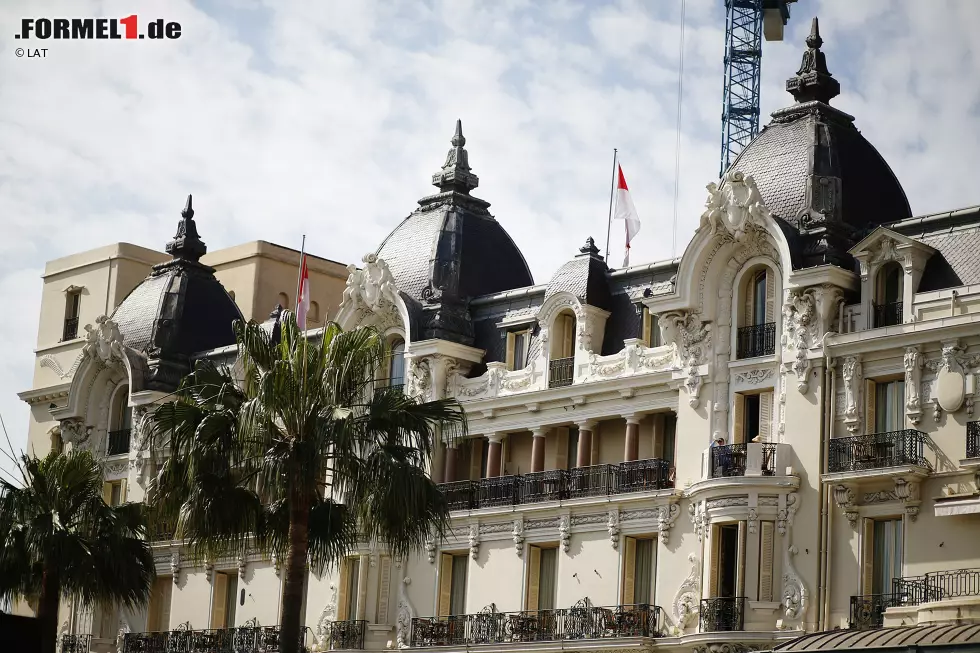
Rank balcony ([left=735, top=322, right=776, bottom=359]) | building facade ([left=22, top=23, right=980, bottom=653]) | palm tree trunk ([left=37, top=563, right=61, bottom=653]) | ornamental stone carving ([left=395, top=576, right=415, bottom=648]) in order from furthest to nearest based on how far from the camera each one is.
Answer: ornamental stone carving ([left=395, top=576, right=415, bottom=648]), balcony ([left=735, top=322, right=776, bottom=359]), palm tree trunk ([left=37, top=563, right=61, bottom=653]), building facade ([left=22, top=23, right=980, bottom=653])

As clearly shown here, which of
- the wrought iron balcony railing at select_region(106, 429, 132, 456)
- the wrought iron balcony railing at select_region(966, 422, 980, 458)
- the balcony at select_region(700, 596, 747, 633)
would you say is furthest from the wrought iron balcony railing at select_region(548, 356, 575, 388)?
the wrought iron balcony railing at select_region(106, 429, 132, 456)

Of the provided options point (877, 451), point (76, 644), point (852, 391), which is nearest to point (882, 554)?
point (877, 451)

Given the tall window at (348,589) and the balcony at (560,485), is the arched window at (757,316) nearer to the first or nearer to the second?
the balcony at (560,485)

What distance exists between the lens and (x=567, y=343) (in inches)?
2140

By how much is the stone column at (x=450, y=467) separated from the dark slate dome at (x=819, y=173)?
12.0 m

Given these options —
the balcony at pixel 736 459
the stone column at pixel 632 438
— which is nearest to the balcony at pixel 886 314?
the balcony at pixel 736 459

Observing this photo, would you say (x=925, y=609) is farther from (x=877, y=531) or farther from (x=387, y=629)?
(x=387, y=629)

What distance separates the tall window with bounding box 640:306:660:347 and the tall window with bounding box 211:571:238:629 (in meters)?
16.9

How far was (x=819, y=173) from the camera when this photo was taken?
49.2 meters

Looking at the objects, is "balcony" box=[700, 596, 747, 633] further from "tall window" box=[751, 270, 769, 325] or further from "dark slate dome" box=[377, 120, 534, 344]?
"dark slate dome" box=[377, 120, 534, 344]

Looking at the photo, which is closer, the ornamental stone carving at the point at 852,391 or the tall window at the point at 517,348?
the ornamental stone carving at the point at 852,391

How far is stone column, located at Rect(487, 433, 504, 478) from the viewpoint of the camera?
181ft

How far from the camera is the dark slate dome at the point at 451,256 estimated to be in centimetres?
5700

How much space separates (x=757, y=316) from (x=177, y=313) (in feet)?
80.4
